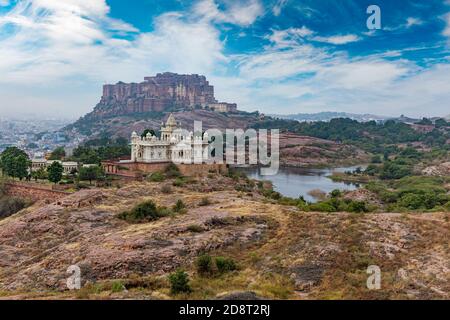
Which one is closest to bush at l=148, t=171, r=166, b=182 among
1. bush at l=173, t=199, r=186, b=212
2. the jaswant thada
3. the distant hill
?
the jaswant thada

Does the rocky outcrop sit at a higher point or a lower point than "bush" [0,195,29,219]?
higher

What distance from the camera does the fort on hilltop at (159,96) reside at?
538 feet

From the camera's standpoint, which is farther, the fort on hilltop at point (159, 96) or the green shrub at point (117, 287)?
the fort on hilltop at point (159, 96)

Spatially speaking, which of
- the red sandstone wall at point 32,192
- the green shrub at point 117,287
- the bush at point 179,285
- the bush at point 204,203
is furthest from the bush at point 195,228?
the red sandstone wall at point 32,192

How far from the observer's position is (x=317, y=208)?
2723 cm

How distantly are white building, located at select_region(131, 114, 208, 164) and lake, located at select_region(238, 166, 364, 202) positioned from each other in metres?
13.4

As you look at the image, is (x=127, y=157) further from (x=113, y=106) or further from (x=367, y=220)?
(x=113, y=106)

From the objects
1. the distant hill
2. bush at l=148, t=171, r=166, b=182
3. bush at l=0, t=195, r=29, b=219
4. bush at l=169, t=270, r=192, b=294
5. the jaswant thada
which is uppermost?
the distant hill

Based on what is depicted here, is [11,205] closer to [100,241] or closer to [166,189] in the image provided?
[166,189]

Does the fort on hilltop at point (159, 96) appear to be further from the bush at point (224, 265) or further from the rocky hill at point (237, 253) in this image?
the bush at point (224, 265)

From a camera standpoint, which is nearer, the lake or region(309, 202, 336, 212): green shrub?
region(309, 202, 336, 212): green shrub

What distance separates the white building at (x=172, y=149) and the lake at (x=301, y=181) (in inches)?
529

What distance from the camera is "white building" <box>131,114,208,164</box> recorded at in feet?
139

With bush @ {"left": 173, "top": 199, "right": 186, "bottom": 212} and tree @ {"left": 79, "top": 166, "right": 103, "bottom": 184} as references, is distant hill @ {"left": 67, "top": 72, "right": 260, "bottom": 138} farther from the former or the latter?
bush @ {"left": 173, "top": 199, "right": 186, "bottom": 212}
